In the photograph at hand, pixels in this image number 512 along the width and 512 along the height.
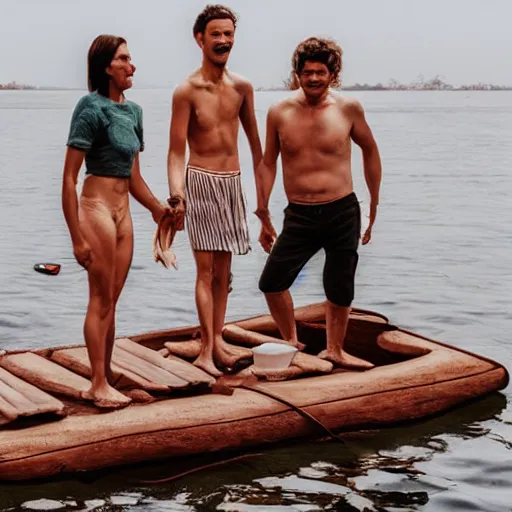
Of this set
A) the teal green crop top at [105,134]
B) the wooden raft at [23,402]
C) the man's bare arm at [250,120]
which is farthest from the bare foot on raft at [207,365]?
the teal green crop top at [105,134]

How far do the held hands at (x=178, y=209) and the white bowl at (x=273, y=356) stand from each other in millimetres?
903

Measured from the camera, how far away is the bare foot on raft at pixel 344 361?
8695mm

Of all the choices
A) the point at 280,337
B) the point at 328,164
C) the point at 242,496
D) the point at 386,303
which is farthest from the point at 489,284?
the point at 242,496

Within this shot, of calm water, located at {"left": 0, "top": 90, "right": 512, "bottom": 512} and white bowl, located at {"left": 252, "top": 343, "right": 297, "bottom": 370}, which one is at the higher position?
white bowl, located at {"left": 252, "top": 343, "right": 297, "bottom": 370}

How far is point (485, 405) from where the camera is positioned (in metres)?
9.29

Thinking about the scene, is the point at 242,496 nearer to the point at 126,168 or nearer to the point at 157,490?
the point at 157,490

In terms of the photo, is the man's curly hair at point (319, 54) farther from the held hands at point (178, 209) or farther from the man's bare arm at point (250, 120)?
the held hands at point (178, 209)

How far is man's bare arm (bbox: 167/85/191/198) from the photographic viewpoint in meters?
8.39

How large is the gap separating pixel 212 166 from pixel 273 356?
122 centimetres

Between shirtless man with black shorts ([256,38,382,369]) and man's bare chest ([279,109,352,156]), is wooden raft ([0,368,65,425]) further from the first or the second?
man's bare chest ([279,109,352,156])

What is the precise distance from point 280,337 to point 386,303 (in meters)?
5.07

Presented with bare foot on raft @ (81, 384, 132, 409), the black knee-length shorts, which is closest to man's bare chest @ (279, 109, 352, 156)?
the black knee-length shorts

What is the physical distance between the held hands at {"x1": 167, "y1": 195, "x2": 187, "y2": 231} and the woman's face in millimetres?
913

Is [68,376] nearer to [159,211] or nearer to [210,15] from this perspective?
[159,211]
